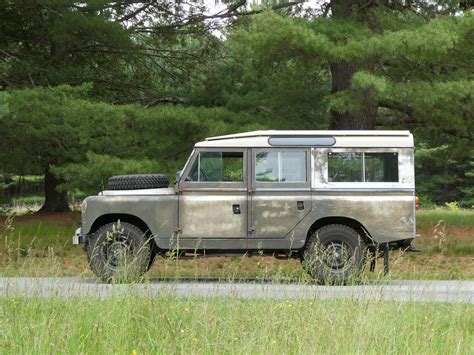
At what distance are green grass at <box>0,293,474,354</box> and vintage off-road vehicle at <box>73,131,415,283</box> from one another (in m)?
3.90

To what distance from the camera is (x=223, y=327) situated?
20.1 ft

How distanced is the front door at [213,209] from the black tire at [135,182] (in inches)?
19.4

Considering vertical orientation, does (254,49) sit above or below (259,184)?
above

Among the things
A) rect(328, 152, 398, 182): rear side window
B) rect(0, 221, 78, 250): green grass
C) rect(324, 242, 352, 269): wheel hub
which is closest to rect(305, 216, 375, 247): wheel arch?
rect(324, 242, 352, 269): wheel hub

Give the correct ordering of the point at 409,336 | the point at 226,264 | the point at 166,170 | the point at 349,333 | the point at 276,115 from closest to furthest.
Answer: the point at 349,333, the point at 409,336, the point at 226,264, the point at 166,170, the point at 276,115

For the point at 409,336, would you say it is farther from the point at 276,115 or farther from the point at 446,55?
the point at 276,115

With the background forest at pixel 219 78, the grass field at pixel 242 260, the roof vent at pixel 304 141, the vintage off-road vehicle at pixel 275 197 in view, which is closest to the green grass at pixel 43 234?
the grass field at pixel 242 260

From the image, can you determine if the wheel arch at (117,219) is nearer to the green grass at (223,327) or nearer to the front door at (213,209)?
the front door at (213,209)

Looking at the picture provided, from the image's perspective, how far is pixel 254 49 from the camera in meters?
14.8

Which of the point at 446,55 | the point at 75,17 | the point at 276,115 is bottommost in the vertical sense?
the point at 276,115

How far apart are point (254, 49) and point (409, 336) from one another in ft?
31.2

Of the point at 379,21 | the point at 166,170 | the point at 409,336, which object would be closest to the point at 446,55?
the point at 379,21

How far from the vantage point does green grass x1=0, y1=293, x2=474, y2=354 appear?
5.35 metres

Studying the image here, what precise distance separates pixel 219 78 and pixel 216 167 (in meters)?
7.62
